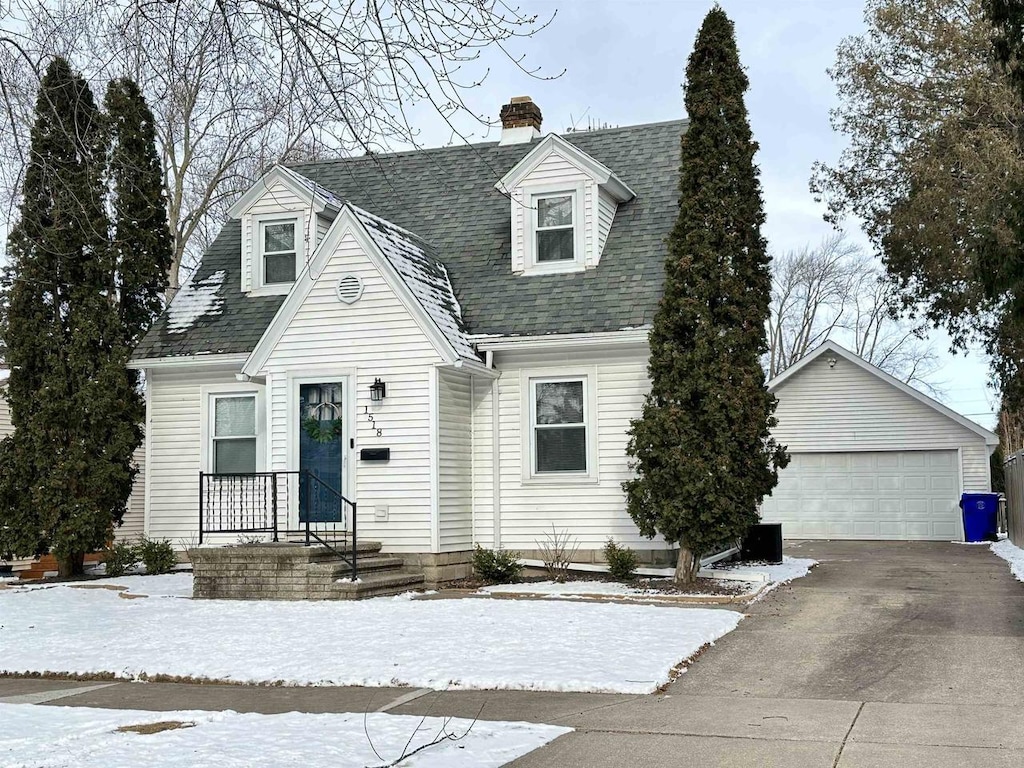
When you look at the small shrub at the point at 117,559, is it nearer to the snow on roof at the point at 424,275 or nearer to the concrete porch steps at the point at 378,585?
the concrete porch steps at the point at 378,585

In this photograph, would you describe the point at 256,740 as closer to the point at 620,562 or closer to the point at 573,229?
the point at 620,562

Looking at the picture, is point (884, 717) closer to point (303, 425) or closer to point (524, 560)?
point (524, 560)

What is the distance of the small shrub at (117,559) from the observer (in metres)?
17.7

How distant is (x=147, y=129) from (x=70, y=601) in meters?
7.82

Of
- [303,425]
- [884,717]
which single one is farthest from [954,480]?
[884,717]

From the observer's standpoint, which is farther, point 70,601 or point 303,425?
point 303,425

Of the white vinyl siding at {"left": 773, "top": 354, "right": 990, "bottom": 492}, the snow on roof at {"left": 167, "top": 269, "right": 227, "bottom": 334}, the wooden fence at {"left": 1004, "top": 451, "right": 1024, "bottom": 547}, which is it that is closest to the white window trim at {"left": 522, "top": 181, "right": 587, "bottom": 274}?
the snow on roof at {"left": 167, "top": 269, "right": 227, "bottom": 334}

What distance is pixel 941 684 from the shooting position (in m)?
8.74

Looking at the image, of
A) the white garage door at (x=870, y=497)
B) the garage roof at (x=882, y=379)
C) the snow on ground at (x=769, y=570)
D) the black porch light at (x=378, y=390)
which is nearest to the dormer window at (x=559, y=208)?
the black porch light at (x=378, y=390)

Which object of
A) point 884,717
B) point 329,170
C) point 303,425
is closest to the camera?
point 884,717

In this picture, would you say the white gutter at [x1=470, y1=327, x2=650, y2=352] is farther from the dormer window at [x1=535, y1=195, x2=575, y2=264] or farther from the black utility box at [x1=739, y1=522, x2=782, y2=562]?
the black utility box at [x1=739, y1=522, x2=782, y2=562]

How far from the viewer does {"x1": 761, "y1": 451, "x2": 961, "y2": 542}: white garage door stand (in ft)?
87.2

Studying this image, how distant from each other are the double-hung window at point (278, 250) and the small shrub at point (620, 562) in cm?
715

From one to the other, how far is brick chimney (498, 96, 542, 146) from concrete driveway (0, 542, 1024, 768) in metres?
10.8
